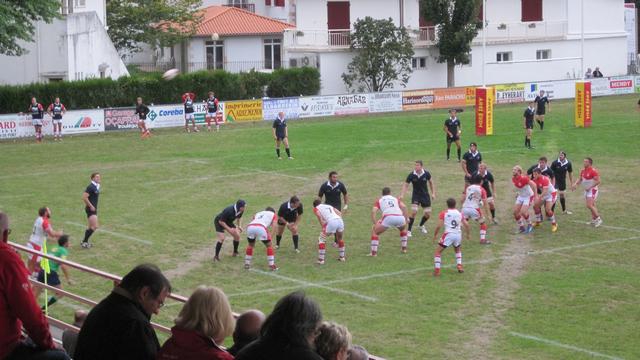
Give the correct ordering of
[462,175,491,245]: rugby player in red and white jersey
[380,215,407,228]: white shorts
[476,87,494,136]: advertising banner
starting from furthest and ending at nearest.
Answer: [476,87,494,136]: advertising banner < [462,175,491,245]: rugby player in red and white jersey < [380,215,407,228]: white shorts

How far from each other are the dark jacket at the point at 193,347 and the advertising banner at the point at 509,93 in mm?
51473

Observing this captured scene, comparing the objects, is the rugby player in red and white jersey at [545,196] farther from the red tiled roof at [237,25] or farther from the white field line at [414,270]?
the red tiled roof at [237,25]

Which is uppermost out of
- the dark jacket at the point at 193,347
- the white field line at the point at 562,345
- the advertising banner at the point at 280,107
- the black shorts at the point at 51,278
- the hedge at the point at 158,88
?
the hedge at the point at 158,88

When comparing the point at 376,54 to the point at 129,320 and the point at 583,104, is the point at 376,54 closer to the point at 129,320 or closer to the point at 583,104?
the point at 583,104

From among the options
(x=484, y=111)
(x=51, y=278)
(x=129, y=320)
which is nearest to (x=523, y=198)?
(x=51, y=278)

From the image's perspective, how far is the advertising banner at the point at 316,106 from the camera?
51.6m

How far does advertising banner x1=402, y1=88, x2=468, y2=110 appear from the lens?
54.8 metres

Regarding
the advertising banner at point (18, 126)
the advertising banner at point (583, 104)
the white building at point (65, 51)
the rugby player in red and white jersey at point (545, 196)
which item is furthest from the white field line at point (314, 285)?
the white building at point (65, 51)

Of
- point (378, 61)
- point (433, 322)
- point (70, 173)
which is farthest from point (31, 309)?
point (378, 61)

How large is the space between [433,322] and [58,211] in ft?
48.1

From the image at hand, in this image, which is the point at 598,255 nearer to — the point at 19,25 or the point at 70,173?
the point at 70,173

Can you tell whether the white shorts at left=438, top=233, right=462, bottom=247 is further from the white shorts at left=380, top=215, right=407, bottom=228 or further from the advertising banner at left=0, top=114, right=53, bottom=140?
the advertising banner at left=0, top=114, right=53, bottom=140

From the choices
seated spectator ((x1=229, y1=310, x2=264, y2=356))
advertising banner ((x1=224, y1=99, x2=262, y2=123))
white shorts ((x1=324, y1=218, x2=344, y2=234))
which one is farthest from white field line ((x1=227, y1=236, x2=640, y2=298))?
advertising banner ((x1=224, y1=99, x2=262, y2=123))

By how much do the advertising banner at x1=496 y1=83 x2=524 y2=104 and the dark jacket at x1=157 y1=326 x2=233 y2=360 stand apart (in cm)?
5147
